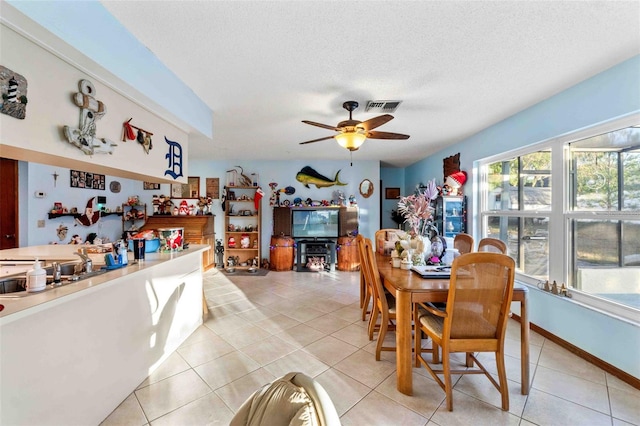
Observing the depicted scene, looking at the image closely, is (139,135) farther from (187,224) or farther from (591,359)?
(591,359)

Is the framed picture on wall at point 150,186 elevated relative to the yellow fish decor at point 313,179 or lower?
lower

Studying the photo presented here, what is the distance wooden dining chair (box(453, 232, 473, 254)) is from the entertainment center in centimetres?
284

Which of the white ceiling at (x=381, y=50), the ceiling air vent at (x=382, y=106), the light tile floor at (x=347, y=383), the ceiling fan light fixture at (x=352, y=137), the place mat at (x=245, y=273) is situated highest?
the white ceiling at (x=381, y=50)

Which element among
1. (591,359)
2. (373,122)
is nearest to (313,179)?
(373,122)

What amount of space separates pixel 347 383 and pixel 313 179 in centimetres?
444

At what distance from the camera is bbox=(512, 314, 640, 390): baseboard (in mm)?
1866

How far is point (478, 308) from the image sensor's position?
1.63 m

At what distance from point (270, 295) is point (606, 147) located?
419cm

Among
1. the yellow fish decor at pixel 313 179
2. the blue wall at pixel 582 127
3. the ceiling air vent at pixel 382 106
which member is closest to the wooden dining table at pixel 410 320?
the blue wall at pixel 582 127

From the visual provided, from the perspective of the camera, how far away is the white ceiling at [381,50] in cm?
144

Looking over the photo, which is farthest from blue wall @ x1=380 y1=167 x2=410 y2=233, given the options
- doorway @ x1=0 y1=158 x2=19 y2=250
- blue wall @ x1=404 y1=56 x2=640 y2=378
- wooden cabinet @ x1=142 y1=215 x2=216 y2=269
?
doorway @ x1=0 y1=158 x2=19 y2=250

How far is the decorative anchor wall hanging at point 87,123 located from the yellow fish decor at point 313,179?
4.29 m

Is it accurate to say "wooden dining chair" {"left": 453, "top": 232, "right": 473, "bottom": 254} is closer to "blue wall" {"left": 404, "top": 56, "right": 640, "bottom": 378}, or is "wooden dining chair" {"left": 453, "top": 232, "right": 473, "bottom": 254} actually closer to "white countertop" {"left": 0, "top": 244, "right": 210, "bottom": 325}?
"blue wall" {"left": 404, "top": 56, "right": 640, "bottom": 378}

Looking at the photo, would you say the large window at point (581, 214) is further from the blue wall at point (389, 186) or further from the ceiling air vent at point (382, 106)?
the blue wall at point (389, 186)
